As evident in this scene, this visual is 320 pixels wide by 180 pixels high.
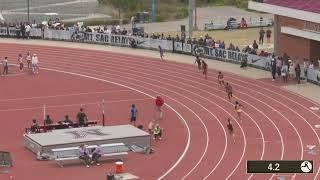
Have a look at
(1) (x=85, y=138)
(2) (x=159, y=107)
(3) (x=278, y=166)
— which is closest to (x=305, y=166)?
(3) (x=278, y=166)

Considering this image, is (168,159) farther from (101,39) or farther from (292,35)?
(101,39)

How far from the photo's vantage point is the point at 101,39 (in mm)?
55625

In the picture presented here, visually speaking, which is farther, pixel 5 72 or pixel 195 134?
pixel 5 72

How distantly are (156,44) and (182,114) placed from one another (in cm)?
1756

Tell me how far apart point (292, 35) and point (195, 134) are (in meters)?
17.1

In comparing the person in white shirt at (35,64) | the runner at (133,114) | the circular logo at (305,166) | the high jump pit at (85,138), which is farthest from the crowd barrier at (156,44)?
the circular logo at (305,166)

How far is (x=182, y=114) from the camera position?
35.7 metres

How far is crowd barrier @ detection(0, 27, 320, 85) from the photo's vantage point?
46.2 metres

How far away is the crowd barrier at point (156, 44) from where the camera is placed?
152 feet

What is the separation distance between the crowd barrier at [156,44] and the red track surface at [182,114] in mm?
2647

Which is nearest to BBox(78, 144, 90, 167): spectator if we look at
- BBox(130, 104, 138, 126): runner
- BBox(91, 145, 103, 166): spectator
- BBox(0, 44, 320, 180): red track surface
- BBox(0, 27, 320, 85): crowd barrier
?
BBox(91, 145, 103, 166): spectator

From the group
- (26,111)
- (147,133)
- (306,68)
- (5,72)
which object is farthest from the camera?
Result: (5,72)

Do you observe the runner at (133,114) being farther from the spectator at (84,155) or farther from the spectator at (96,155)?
the spectator at (84,155)

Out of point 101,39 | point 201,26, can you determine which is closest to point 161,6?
point 201,26
